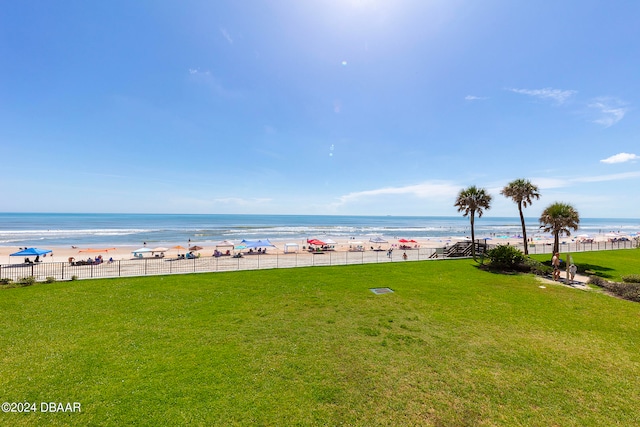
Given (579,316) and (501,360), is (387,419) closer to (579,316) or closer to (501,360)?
(501,360)

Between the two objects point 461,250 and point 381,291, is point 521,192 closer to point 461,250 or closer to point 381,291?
point 461,250

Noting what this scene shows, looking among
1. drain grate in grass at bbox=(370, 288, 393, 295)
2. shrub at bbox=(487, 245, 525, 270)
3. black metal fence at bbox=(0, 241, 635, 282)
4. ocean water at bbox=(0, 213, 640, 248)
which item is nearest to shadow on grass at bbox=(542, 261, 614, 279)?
shrub at bbox=(487, 245, 525, 270)

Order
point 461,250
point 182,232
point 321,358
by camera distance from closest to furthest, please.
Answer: point 321,358 → point 461,250 → point 182,232

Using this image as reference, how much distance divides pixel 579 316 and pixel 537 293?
130 inches

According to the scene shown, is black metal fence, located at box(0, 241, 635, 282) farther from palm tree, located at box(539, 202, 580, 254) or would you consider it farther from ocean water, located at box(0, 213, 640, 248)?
ocean water, located at box(0, 213, 640, 248)

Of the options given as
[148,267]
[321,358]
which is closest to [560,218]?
[321,358]

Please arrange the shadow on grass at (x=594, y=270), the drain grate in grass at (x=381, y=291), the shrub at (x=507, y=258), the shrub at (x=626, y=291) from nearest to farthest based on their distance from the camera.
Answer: the shrub at (x=626, y=291)
the drain grate in grass at (x=381, y=291)
the shadow on grass at (x=594, y=270)
the shrub at (x=507, y=258)

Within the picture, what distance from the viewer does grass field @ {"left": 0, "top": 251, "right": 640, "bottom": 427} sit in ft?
16.5

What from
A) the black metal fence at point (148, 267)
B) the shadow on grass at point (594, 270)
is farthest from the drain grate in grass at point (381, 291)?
the shadow on grass at point (594, 270)

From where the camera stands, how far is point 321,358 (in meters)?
6.88

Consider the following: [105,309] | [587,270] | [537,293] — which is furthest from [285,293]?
[587,270]

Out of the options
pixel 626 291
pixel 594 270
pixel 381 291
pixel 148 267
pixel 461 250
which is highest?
pixel 461 250

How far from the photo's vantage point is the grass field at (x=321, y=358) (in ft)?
16.5

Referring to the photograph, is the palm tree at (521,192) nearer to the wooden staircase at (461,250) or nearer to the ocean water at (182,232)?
the wooden staircase at (461,250)
